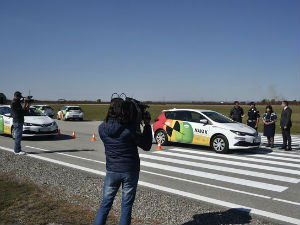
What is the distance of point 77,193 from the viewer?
577 centimetres

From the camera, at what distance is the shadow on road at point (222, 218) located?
4.58 metres

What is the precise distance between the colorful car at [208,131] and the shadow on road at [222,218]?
5.26 meters

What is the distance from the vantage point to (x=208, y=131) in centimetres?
1143

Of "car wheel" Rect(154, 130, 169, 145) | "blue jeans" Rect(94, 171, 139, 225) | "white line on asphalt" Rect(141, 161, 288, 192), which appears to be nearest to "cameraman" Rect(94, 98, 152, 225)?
"blue jeans" Rect(94, 171, 139, 225)

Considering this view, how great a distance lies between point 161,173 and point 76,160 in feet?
9.58

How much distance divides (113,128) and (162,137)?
9.51 meters

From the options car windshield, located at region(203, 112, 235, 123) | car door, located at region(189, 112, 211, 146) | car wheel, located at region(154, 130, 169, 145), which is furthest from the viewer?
car wheel, located at region(154, 130, 169, 145)

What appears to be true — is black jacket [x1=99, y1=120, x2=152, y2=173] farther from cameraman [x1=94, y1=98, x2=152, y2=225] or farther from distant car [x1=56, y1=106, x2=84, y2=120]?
distant car [x1=56, y1=106, x2=84, y2=120]

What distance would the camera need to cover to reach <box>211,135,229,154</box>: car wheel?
10977 millimetres

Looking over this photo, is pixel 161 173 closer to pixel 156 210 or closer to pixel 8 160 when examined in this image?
pixel 156 210

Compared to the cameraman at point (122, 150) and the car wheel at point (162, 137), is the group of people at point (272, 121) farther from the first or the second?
the cameraman at point (122, 150)

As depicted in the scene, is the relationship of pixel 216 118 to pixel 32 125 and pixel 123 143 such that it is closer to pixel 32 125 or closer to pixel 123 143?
pixel 32 125

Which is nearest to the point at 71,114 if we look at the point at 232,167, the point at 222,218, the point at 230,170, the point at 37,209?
the point at 232,167

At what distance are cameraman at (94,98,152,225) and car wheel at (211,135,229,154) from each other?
26.0ft
